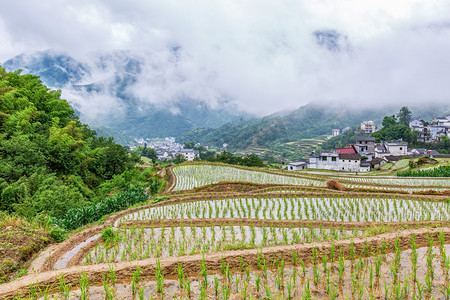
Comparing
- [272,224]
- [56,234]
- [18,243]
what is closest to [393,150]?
[272,224]

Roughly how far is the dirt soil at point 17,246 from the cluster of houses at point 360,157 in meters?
52.0

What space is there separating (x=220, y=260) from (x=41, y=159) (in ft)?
46.0

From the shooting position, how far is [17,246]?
5547mm

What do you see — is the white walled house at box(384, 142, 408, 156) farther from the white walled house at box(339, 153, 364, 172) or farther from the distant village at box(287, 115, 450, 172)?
the white walled house at box(339, 153, 364, 172)

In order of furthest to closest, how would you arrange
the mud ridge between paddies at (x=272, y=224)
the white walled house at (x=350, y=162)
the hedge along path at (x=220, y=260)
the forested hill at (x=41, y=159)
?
the white walled house at (x=350, y=162) < the forested hill at (x=41, y=159) < the mud ridge between paddies at (x=272, y=224) < the hedge along path at (x=220, y=260)

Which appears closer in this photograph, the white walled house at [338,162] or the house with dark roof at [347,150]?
the white walled house at [338,162]

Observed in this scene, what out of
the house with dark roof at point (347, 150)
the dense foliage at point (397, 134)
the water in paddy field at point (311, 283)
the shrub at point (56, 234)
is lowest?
the house with dark roof at point (347, 150)

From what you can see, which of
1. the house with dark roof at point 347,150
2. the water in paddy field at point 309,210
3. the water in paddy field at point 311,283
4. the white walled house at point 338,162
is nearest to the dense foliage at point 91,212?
the water in paddy field at point 309,210

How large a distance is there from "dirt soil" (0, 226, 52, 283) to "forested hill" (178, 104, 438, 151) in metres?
112

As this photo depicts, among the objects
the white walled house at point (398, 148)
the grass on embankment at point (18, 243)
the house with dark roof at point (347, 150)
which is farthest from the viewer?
the house with dark roof at point (347, 150)

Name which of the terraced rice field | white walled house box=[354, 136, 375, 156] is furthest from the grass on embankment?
white walled house box=[354, 136, 375, 156]

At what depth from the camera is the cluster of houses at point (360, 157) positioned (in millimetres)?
49969

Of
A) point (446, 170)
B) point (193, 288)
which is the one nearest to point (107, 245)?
point (193, 288)

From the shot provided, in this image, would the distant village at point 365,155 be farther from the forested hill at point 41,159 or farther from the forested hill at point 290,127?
the forested hill at point 290,127
